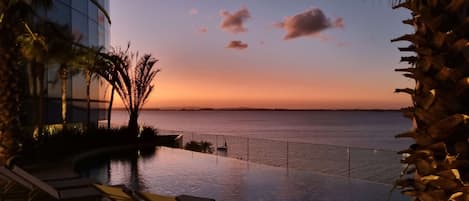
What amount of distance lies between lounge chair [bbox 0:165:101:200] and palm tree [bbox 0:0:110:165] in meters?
3.76

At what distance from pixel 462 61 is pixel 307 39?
30.8 metres

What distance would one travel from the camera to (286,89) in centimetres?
6025

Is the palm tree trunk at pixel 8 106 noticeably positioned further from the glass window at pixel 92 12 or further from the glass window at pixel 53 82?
the glass window at pixel 92 12

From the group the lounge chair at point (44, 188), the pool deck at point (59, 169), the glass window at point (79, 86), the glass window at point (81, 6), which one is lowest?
the pool deck at point (59, 169)

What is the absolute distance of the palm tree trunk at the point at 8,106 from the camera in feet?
36.7

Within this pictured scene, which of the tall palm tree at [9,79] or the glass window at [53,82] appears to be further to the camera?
the glass window at [53,82]

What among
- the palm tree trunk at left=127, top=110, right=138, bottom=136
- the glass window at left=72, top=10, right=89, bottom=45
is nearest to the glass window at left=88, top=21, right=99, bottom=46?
the glass window at left=72, top=10, right=89, bottom=45

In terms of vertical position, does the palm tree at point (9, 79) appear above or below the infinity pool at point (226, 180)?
above

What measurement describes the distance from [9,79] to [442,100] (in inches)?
437

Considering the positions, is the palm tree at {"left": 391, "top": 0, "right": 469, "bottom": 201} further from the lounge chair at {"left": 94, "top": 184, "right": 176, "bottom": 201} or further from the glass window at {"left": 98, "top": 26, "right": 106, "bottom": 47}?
the glass window at {"left": 98, "top": 26, "right": 106, "bottom": 47}

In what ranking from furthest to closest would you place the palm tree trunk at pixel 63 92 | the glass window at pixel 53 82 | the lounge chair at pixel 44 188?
the glass window at pixel 53 82 → the palm tree trunk at pixel 63 92 → the lounge chair at pixel 44 188

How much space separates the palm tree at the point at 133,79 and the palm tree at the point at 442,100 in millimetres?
22471

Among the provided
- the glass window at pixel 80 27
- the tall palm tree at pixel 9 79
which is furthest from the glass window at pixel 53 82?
the tall palm tree at pixel 9 79

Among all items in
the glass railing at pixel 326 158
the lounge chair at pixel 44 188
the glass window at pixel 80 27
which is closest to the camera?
the lounge chair at pixel 44 188
